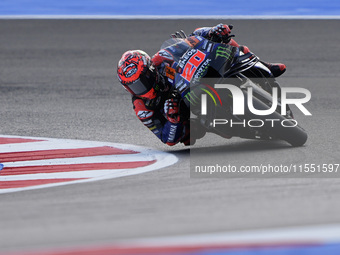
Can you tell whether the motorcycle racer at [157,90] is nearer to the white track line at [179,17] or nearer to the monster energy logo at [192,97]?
the monster energy logo at [192,97]

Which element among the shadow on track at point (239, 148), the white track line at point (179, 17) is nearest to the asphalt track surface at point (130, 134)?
the shadow on track at point (239, 148)

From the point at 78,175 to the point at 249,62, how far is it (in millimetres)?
2016

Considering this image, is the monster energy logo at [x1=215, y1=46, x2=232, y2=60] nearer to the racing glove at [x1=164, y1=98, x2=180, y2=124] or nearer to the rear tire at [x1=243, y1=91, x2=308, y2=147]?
the rear tire at [x1=243, y1=91, x2=308, y2=147]

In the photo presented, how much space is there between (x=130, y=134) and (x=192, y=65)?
4.95ft

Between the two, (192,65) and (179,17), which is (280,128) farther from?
(179,17)

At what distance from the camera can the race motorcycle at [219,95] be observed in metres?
6.77

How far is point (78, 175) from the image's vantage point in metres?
6.45

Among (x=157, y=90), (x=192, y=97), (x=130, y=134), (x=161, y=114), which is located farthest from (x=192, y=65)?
(x=130, y=134)

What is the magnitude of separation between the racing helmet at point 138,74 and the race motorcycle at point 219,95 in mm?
239

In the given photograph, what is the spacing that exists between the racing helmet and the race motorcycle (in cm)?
24

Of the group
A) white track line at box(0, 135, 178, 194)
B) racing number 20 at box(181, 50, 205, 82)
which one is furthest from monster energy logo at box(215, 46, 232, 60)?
white track line at box(0, 135, 178, 194)
